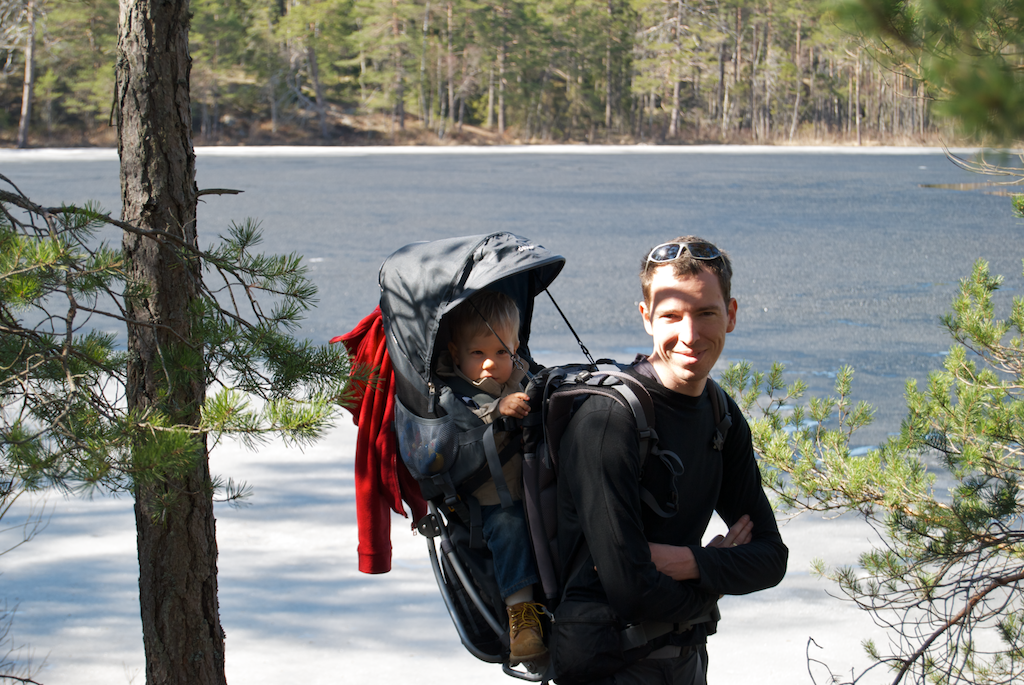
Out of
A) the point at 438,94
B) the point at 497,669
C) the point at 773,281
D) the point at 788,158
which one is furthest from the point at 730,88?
the point at 497,669

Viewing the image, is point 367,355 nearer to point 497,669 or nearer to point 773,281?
point 497,669

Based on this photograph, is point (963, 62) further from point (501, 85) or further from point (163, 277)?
point (501, 85)

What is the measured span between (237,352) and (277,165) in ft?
106

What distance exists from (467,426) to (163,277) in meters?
1.06

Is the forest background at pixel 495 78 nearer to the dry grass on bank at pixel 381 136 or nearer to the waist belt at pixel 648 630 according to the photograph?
the dry grass on bank at pixel 381 136

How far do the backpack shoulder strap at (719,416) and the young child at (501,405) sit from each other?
1.20ft

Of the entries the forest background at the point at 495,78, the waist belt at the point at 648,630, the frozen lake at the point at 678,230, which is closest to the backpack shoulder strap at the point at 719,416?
the waist belt at the point at 648,630

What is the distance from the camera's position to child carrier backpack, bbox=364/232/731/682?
181 centimetres

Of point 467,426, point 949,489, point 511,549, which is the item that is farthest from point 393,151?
point 511,549

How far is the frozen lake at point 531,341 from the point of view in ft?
12.1

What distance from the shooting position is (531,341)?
863 centimetres

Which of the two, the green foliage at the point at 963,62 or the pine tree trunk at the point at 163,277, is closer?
the green foliage at the point at 963,62

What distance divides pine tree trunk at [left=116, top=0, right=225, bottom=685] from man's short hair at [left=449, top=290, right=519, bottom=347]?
709mm

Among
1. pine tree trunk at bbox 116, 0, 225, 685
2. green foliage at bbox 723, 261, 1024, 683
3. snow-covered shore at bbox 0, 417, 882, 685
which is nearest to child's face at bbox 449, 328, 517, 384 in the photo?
pine tree trunk at bbox 116, 0, 225, 685
